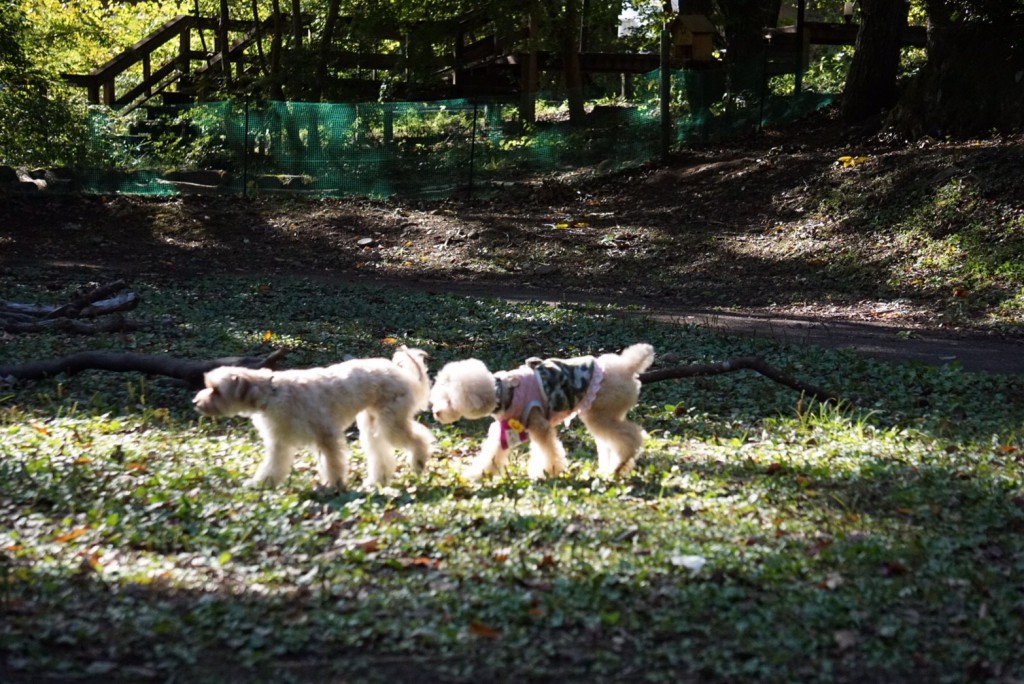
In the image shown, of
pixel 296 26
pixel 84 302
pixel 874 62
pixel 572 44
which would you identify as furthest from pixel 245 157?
pixel 874 62

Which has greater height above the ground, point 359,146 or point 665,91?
point 665,91

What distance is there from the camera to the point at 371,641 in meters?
4.65

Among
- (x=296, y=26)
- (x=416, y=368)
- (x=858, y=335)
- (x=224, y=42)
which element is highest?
(x=296, y=26)

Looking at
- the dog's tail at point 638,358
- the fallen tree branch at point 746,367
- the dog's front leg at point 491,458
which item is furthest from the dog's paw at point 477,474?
the fallen tree branch at point 746,367

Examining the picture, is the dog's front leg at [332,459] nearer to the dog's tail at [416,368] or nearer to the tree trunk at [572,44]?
the dog's tail at [416,368]

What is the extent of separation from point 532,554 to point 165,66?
956 inches

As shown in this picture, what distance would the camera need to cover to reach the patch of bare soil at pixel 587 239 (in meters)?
15.9

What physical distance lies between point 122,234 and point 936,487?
646 inches

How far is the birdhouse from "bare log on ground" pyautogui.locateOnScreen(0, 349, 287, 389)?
688 inches

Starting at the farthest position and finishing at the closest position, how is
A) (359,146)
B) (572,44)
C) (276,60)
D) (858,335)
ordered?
1. (572,44)
2. (276,60)
3. (359,146)
4. (858,335)

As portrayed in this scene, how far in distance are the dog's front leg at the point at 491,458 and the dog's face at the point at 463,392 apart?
34 centimetres

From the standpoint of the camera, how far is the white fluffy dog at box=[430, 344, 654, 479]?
6.66 meters

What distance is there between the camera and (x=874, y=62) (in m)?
21.4

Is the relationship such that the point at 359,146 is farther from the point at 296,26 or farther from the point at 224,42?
the point at 224,42
